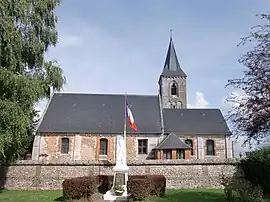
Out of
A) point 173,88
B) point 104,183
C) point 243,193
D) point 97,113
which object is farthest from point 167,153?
point 173,88

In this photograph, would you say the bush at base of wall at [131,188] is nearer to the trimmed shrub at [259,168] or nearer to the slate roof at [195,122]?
the trimmed shrub at [259,168]

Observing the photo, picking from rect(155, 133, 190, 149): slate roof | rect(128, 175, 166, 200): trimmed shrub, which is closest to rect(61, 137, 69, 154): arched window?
rect(155, 133, 190, 149): slate roof

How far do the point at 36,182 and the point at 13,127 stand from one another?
8496mm

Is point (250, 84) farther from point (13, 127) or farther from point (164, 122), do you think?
point (164, 122)

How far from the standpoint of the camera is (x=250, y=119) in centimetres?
1292

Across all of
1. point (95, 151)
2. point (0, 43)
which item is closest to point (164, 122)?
point (95, 151)

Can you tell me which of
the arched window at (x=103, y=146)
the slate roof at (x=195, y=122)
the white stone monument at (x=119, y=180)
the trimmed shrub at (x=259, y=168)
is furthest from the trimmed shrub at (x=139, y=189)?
the slate roof at (x=195, y=122)

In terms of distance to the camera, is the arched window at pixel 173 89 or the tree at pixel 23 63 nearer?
the tree at pixel 23 63

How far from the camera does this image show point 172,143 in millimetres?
30391

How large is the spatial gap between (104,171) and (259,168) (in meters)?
9.67

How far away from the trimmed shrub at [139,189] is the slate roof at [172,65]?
1483 inches

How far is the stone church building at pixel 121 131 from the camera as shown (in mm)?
31047

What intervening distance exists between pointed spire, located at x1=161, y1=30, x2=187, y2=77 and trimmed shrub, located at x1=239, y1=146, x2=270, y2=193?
31704mm

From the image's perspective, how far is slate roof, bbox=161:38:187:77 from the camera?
50.8m
